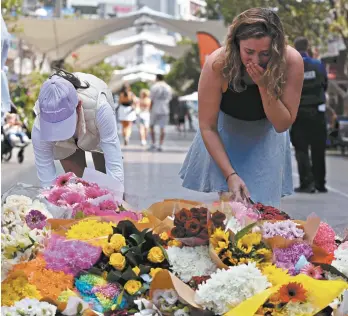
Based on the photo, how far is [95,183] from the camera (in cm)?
535

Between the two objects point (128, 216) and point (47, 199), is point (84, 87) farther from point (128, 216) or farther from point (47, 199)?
point (128, 216)

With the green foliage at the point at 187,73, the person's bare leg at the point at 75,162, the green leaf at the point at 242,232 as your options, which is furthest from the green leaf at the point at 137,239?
the green foliage at the point at 187,73

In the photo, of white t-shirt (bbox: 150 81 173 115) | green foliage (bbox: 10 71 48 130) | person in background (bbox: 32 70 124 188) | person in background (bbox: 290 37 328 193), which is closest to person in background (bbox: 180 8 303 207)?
person in background (bbox: 32 70 124 188)

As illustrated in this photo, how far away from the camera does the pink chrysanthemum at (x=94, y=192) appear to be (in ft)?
16.7

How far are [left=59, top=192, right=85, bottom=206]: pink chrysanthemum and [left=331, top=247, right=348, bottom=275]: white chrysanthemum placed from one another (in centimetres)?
130

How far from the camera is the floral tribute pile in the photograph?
3.74m

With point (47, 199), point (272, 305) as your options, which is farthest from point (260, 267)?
point (47, 199)

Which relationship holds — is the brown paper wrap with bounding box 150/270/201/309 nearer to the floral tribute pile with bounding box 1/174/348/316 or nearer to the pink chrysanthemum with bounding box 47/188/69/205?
the floral tribute pile with bounding box 1/174/348/316

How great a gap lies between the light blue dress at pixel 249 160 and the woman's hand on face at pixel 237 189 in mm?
192

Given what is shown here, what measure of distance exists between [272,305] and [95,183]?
5.93 feet

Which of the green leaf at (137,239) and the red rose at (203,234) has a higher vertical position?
the red rose at (203,234)

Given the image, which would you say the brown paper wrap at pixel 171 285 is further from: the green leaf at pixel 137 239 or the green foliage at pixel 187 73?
the green foliage at pixel 187 73

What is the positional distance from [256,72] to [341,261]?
1241 millimetres

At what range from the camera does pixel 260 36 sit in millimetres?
5125
